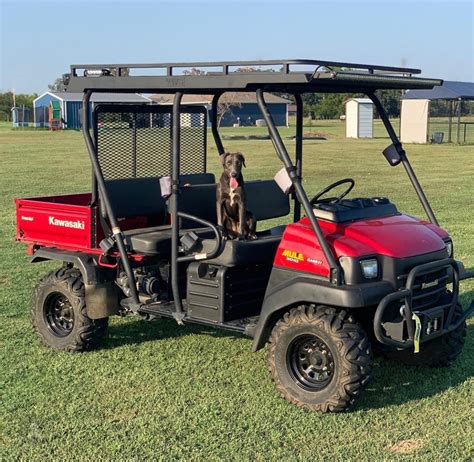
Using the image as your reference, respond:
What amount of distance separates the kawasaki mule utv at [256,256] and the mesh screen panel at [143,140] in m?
0.01

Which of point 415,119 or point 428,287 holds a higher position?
point 415,119

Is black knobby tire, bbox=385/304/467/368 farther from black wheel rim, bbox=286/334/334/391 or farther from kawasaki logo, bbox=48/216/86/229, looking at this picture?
kawasaki logo, bbox=48/216/86/229

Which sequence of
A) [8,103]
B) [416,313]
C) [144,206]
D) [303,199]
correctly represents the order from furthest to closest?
[8,103], [144,206], [416,313], [303,199]

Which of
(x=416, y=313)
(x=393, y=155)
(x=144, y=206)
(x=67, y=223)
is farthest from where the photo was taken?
(x=144, y=206)

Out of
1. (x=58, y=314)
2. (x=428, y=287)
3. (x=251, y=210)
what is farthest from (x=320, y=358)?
(x=58, y=314)

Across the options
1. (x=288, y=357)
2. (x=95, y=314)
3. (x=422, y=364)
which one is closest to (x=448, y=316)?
(x=422, y=364)

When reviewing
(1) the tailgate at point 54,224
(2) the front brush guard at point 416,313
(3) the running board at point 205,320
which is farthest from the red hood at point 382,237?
(1) the tailgate at point 54,224

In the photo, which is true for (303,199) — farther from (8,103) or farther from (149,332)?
(8,103)

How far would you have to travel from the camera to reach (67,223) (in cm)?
581

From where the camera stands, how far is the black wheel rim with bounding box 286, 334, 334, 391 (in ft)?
15.3

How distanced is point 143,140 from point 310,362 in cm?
254

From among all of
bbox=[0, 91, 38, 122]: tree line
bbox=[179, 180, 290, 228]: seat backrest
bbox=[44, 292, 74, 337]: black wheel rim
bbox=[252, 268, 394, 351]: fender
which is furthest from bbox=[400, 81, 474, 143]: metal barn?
bbox=[0, 91, 38, 122]: tree line

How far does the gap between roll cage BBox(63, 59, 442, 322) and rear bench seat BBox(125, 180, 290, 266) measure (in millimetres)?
135

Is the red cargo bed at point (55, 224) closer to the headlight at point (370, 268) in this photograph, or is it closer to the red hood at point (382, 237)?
the red hood at point (382, 237)
